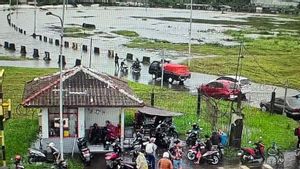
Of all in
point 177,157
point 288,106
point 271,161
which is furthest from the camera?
point 288,106

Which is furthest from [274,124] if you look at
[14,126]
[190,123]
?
[14,126]

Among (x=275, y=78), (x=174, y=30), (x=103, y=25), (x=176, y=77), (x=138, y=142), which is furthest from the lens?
(x=103, y=25)

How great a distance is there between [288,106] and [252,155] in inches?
387

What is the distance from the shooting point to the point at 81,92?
69.9 ft

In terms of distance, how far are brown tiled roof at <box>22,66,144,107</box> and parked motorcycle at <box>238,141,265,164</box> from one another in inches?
198

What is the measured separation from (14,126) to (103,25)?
7043 cm

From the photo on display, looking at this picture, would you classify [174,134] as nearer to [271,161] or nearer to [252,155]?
[252,155]

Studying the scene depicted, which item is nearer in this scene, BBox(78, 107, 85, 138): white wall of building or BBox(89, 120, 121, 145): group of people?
BBox(78, 107, 85, 138): white wall of building

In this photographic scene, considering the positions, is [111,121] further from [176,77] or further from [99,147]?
[176,77]

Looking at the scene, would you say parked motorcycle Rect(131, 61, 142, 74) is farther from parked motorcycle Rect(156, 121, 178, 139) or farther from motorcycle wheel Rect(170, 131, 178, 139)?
motorcycle wheel Rect(170, 131, 178, 139)

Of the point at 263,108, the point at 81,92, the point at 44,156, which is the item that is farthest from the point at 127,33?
the point at 44,156

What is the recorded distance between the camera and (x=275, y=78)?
42500 millimetres

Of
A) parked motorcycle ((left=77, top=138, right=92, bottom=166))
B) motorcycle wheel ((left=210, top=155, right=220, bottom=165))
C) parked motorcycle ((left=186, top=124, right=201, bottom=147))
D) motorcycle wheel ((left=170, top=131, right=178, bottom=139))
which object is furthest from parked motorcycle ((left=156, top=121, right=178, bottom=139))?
parked motorcycle ((left=77, top=138, right=92, bottom=166))

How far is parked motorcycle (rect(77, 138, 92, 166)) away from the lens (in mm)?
19797
